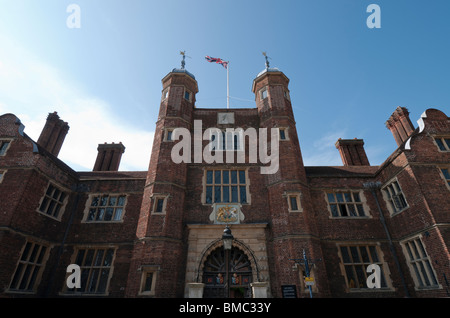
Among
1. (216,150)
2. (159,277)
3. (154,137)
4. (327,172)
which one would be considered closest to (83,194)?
(154,137)

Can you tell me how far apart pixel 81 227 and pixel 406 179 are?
658 inches

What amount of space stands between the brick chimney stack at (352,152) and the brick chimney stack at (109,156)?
1843 cm

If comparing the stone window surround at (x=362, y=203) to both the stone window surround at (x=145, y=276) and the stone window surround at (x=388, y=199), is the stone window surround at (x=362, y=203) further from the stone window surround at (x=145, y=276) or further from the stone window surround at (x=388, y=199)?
the stone window surround at (x=145, y=276)

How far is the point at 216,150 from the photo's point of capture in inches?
564

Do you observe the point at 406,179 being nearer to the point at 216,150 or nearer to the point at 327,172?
the point at 327,172

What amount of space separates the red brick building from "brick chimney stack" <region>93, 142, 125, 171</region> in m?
4.88

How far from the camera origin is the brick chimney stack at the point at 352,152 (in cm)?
1895

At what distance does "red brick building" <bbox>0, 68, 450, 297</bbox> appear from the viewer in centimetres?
1003

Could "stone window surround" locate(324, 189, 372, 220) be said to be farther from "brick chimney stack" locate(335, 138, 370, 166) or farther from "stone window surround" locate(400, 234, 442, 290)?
"brick chimney stack" locate(335, 138, 370, 166)

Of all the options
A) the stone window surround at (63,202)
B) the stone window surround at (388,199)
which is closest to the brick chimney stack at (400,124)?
the stone window surround at (388,199)

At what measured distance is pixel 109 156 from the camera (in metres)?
19.2

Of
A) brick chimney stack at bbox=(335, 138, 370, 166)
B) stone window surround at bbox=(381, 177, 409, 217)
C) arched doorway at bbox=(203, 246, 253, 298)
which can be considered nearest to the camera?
arched doorway at bbox=(203, 246, 253, 298)

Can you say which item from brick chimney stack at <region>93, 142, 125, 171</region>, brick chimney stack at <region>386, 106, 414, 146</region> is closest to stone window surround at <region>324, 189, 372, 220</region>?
brick chimney stack at <region>386, 106, 414, 146</region>
